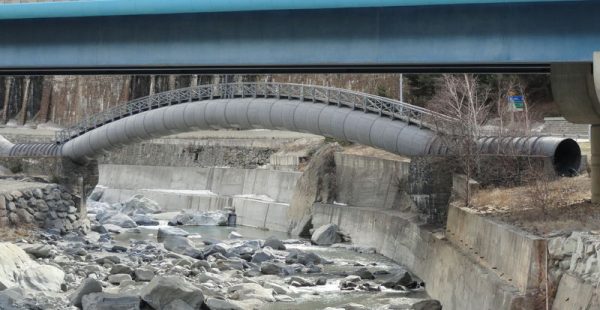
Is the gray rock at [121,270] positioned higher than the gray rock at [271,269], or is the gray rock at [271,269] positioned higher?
the gray rock at [271,269]

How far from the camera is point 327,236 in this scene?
42031mm

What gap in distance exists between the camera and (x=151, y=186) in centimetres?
6969

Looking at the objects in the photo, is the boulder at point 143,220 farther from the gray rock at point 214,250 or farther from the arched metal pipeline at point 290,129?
the gray rock at point 214,250

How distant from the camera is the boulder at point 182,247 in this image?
36.1 metres

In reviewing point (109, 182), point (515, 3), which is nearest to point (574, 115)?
point (515, 3)

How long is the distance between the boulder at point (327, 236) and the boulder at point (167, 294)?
20.6m

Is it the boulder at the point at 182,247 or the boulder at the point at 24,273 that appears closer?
the boulder at the point at 24,273

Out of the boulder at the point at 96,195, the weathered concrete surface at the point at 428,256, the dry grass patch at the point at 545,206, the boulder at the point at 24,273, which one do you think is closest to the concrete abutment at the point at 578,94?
the dry grass patch at the point at 545,206

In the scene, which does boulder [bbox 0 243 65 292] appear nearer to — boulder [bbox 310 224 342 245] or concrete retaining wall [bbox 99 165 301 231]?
boulder [bbox 310 224 342 245]

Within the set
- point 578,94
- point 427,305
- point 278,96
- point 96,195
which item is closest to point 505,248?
point 427,305

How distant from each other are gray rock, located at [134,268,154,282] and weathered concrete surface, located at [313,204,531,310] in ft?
27.2

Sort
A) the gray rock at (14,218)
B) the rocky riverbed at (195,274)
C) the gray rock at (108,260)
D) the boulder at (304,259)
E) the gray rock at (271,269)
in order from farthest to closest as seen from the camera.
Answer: the gray rock at (14,218) → the boulder at (304,259) → the gray rock at (108,260) → the gray rock at (271,269) → the rocky riverbed at (195,274)

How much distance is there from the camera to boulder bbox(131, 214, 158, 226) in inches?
2108

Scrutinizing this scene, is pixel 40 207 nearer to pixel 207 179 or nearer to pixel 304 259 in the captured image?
pixel 304 259
